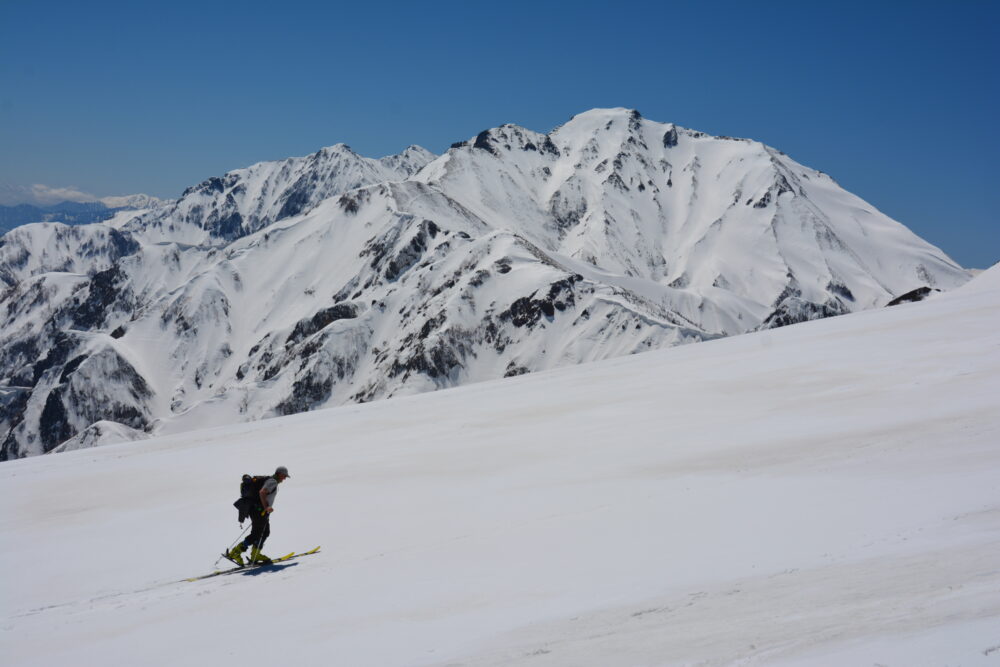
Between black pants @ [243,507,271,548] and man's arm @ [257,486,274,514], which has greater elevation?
man's arm @ [257,486,274,514]

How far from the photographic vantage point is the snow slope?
8.02 metres

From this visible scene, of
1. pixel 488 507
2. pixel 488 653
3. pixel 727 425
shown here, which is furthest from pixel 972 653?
pixel 727 425

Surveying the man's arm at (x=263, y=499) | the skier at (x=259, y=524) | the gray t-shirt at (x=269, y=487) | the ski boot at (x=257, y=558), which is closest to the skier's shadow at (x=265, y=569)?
the ski boot at (x=257, y=558)

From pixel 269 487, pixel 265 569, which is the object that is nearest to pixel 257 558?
pixel 265 569

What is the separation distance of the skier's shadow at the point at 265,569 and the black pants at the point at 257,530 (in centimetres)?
52

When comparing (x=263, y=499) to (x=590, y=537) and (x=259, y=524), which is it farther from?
(x=590, y=537)

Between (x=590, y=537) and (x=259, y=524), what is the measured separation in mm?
6362

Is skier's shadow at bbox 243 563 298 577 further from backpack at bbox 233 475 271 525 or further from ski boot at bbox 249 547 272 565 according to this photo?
backpack at bbox 233 475 271 525

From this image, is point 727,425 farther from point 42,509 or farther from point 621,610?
point 42,509

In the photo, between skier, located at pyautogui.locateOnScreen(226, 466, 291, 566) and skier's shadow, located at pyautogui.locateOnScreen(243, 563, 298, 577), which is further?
skier, located at pyautogui.locateOnScreen(226, 466, 291, 566)

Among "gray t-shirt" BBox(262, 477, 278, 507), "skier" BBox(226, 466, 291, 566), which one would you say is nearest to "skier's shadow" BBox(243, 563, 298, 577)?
"skier" BBox(226, 466, 291, 566)

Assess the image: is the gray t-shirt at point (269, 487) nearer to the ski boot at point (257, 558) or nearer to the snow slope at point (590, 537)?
the ski boot at point (257, 558)

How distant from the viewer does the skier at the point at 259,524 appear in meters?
12.7

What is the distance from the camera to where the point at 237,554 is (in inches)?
504
